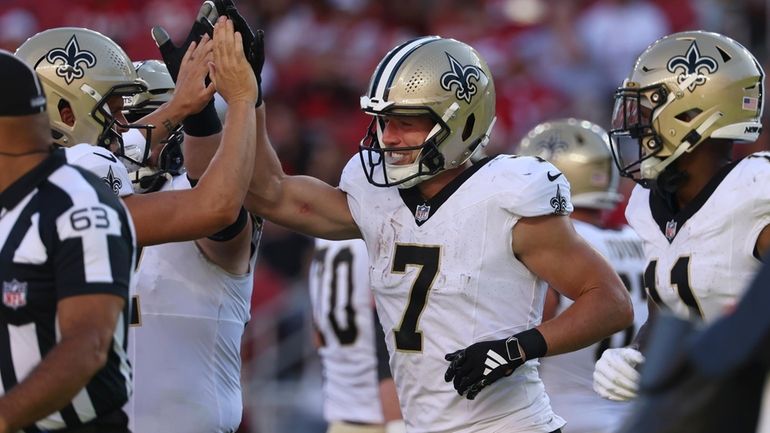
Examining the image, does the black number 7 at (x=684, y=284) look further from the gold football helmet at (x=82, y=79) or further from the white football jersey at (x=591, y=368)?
the gold football helmet at (x=82, y=79)

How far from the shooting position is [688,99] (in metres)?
4.46

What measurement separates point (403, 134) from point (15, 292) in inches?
61.8

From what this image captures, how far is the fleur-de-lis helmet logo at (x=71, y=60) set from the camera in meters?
4.29

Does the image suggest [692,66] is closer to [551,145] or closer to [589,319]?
[589,319]

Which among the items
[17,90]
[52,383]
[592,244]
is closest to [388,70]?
[17,90]

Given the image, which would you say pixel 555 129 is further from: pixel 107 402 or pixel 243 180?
pixel 107 402

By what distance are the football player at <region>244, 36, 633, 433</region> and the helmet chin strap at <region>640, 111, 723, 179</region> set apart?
1.63 ft

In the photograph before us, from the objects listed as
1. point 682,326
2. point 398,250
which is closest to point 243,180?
point 398,250

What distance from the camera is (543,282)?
414 cm

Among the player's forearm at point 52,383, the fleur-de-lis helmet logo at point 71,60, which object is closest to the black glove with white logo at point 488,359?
the player's forearm at point 52,383

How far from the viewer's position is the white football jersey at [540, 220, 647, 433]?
5617 mm

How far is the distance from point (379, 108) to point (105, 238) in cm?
134

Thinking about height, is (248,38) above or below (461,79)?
above

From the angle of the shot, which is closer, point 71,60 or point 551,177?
point 551,177
